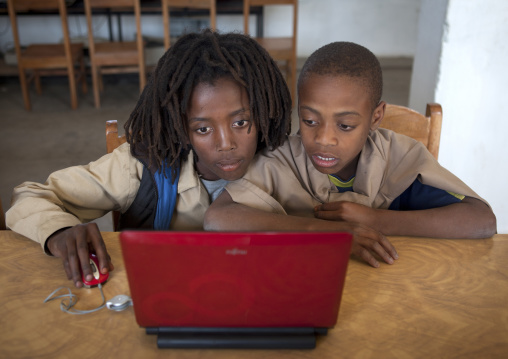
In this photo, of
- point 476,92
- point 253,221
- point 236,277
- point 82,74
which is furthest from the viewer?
point 82,74

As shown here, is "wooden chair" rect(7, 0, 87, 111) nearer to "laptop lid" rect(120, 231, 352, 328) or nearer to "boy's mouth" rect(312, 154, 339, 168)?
"boy's mouth" rect(312, 154, 339, 168)

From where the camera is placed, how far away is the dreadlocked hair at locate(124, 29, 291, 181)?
104cm

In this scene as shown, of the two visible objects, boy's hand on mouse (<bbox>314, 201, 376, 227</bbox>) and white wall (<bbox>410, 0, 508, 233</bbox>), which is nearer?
boy's hand on mouse (<bbox>314, 201, 376, 227</bbox>)

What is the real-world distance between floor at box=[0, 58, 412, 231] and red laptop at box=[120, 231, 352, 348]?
79.9 inches

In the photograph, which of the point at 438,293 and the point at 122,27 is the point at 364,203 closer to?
the point at 438,293

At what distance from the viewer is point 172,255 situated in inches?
23.9

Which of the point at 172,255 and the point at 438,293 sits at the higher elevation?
the point at 172,255

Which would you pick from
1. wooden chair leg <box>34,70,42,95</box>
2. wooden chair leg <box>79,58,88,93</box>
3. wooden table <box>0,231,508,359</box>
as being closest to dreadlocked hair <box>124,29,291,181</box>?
wooden table <box>0,231,508,359</box>

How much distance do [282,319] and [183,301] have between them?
0.14 m

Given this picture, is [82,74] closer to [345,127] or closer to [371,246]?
[345,127]

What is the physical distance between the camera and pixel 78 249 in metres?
0.88

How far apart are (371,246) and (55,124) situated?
375 cm

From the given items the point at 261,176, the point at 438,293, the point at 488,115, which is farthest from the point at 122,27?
the point at 438,293

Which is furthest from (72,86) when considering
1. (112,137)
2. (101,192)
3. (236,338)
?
(236,338)
